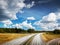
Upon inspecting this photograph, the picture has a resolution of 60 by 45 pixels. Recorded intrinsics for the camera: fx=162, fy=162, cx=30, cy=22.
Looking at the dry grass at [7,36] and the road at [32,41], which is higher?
the dry grass at [7,36]

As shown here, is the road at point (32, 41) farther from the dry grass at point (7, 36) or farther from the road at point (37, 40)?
the dry grass at point (7, 36)

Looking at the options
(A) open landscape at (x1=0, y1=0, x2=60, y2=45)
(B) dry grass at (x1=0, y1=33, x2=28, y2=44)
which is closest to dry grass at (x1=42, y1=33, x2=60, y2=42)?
(A) open landscape at (x1=0, y1=0, x2=60, y2=45)

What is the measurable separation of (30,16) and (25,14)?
1.41 ft

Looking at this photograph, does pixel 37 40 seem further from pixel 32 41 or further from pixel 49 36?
pixel 49 36

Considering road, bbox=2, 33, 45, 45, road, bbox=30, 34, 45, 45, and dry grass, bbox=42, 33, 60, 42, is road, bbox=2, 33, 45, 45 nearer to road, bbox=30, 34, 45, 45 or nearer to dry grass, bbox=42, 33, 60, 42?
road, bbox=30, 34, 45, 45

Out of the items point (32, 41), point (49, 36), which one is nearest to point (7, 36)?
point (32, 41)

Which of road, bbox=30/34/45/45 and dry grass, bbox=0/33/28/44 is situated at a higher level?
dry grass, bbox=0/33/28/44

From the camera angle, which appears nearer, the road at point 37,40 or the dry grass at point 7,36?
the road at point 37,40

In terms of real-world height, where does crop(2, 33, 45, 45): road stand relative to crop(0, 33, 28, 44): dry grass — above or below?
below

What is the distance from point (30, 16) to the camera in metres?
12.9

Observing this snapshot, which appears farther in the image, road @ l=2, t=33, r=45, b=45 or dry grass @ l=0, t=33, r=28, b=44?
dry grass @ l=0, t=33, r=28, b=44

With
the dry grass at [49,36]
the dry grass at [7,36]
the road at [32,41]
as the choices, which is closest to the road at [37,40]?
the road at [32,41]

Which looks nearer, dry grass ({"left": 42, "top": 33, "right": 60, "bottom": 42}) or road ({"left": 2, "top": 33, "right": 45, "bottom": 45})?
road ({"left": 2, "top": 33, "right": 45, "bottom": 45})

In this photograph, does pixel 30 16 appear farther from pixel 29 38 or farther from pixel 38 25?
pixel 29 38
